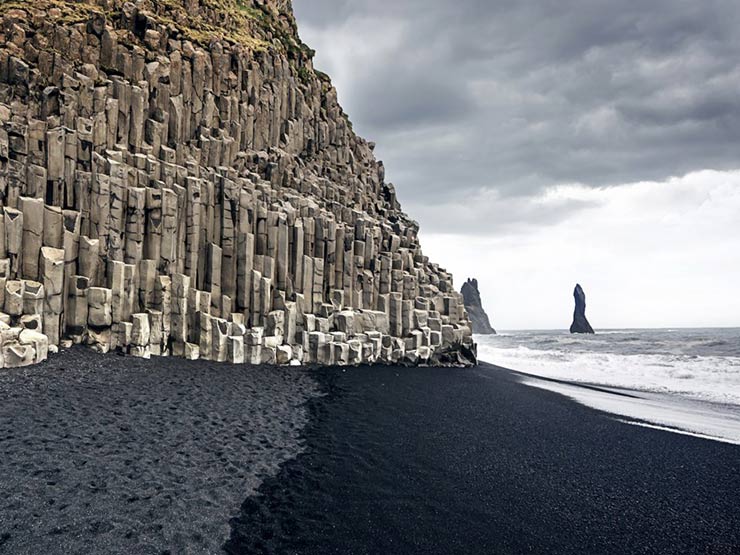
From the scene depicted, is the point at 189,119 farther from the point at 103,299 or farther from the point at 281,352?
the point at 281,352

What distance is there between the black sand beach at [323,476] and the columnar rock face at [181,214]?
12.7ft

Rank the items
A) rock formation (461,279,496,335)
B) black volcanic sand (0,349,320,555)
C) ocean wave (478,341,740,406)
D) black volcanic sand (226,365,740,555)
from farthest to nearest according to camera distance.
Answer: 1. rock formation (461,279,496,335)
2. ocean wave (478,341,740,406)
3. black volcanic sand (226,365,740,555)
4. black volcanic sand (0,349,320,555)

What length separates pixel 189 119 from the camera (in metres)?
24.6

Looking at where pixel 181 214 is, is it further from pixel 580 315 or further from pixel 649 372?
pixel 580 315

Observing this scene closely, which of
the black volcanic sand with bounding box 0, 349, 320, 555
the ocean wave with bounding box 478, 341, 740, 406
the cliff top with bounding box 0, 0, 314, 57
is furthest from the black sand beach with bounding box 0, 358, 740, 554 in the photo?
the cliff top with bounding box 0, 0, 314, 57

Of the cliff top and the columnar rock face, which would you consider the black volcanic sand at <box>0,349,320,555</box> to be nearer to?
the columnar rock face

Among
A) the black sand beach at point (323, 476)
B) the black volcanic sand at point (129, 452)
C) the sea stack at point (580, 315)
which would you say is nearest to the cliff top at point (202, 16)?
the black volcanic sand at point (129, 452)

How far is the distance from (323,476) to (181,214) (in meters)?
16.2

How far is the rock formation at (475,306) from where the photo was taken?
→ 145 m

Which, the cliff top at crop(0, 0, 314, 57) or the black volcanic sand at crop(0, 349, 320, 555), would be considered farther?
the cliff top at crop(0, 0, 314, 57)

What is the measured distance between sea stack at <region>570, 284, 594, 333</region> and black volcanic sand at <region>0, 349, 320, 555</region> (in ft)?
494

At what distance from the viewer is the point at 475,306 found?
14800 centimetres

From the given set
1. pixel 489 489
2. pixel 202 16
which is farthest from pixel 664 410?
pixel 202 16

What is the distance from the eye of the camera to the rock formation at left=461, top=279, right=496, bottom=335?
144875 millimetres
